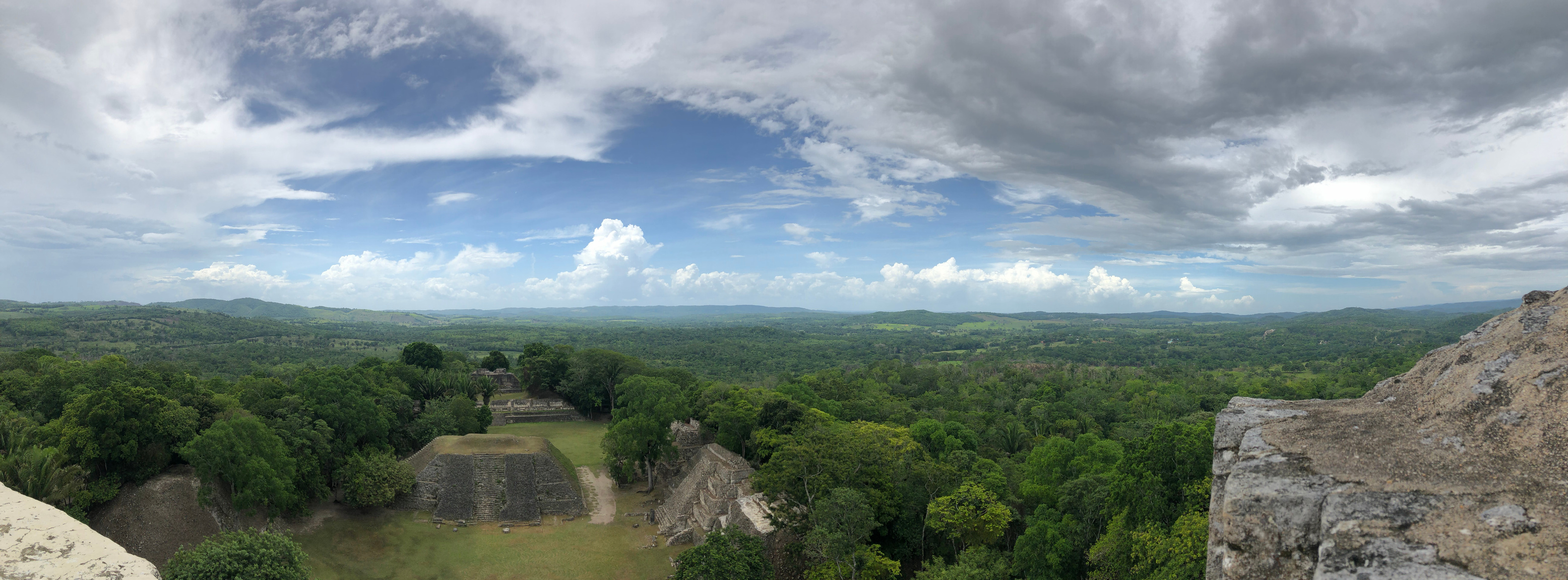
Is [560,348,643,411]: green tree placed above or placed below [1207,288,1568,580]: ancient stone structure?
below

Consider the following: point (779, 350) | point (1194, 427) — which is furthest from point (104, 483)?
point (779, 350)

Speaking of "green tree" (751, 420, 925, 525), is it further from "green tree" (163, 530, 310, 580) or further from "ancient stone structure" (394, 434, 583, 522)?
"green tree" (163, 530, 310, 580)

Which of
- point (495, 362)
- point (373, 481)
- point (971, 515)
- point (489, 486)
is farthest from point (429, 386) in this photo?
point (971, 515)

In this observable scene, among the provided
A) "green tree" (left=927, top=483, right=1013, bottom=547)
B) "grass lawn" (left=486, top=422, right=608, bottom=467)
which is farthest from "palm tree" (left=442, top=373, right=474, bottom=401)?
"green tree" (left=927, top=483, right=1013, bottom=547)

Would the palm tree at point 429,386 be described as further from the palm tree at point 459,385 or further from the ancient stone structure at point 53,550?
the ancient stone structure at point 53,550

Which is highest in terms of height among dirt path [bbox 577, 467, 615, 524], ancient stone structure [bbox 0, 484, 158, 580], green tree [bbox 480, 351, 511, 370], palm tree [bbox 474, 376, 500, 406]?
ancient stone structure [bbox 0, 484, 158, 580]

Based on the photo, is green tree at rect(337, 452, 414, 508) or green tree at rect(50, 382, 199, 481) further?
green tree at rect(337, 452, 414, 508)
